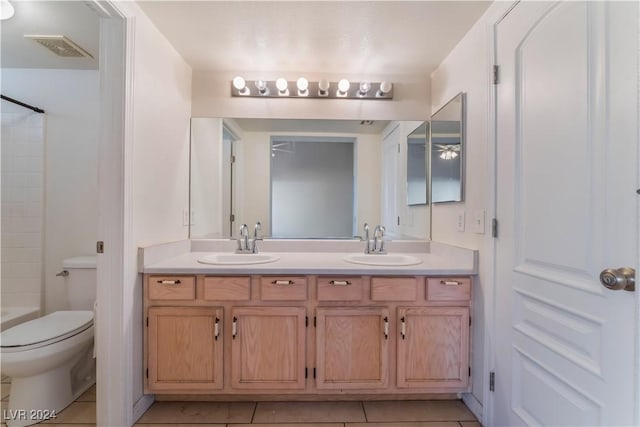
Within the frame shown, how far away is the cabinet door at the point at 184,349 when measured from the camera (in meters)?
1.54

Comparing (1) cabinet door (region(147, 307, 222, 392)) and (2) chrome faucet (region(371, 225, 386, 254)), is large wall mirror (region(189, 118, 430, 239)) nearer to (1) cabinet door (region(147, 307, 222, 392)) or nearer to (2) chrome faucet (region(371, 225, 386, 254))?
(2) chrome faucet (region(371, 225, 386, 254))

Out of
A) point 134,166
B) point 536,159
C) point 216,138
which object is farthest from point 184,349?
point 536,159

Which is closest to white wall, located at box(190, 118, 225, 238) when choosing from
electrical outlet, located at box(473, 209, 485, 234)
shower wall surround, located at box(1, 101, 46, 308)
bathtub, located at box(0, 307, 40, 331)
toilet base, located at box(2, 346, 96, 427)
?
toilet base, located at box(2, 346, 96, 427)

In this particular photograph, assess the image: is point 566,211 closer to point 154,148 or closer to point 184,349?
point 184,349

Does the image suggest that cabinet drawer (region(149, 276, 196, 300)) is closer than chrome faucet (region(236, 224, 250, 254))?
Yes

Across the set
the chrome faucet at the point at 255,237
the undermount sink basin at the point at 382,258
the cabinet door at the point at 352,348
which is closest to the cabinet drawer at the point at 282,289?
the cabinet door at the point at 352,348

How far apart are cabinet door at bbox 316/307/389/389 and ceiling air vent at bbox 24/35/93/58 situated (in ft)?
7.41

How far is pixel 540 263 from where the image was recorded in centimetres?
115

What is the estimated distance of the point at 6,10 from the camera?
57.8 inches

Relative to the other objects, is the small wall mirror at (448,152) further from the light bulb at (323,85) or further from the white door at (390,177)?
the light bulb at (323,85)

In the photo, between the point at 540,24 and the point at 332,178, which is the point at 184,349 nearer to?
the point at 332,178

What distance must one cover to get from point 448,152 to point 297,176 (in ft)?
3.48

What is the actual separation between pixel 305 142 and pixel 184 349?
1547mm

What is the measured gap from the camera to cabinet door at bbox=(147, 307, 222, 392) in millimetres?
1542
